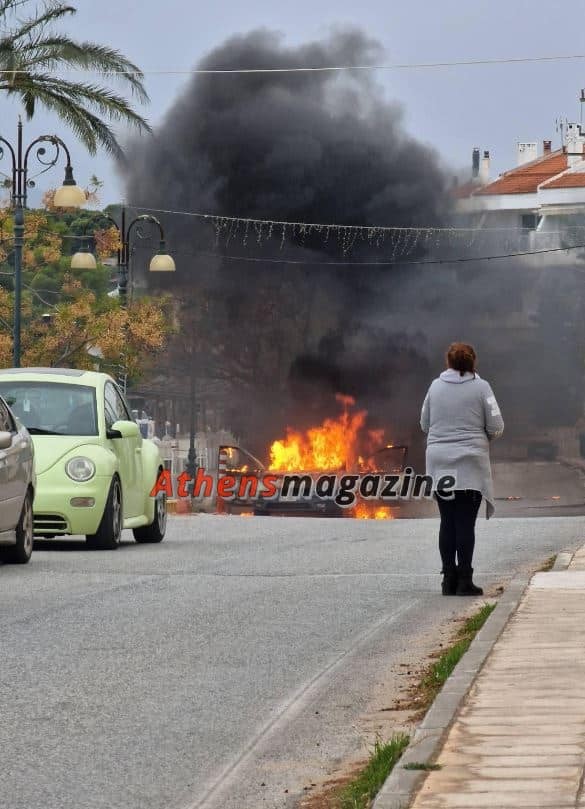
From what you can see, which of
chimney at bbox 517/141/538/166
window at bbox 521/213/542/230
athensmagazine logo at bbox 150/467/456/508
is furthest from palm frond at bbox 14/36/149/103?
chimney at bbox 517/141/538/166

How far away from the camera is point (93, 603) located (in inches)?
451

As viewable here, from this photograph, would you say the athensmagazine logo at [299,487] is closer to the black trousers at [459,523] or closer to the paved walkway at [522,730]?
the black trousers at [459,523]

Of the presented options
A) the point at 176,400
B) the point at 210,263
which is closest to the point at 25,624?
the point at 210,263

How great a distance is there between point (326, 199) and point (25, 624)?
147 ft

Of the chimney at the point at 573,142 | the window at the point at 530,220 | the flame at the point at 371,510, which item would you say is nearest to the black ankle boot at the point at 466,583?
the flame at the point at 371,510

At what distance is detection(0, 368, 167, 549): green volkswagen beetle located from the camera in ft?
54.5

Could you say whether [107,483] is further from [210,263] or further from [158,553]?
[210,263]

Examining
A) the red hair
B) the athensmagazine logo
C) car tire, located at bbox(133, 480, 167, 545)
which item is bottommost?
the athensmagazine logo

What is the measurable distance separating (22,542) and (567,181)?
226 feet

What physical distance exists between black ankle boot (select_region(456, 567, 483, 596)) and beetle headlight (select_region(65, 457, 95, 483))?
5.16m

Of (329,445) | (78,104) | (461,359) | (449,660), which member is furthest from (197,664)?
(329,445)

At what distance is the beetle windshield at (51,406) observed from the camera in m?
17.2

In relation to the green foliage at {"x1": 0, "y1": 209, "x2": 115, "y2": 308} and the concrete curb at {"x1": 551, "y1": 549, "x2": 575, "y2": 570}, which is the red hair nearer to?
the concrete curb at {"x1": 551, "y1": 549, "x2": 575, "y2": 570}

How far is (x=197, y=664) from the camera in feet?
29.1
